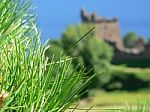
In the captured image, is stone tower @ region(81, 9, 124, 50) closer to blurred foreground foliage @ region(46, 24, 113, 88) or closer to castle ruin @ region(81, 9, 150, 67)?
castle ruin @ region(81, 9, 150, 67)

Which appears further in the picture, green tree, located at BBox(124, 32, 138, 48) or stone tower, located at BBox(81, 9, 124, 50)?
green tree, located at BBox(124, 32, 138, 48)

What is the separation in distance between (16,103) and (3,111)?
6 cm

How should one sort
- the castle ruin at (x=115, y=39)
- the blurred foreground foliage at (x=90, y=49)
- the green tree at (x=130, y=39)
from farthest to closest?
1. the green tree at (x=130, y=39)
2. the castle ruin at (x=115, y=39)
3. the blurred foreground foliage at (x=90, y=49)

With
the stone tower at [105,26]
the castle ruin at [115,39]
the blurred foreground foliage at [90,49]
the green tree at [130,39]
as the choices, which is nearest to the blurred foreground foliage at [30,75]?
the blurred foreground foliage at [90,49]

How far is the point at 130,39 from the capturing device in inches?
3017

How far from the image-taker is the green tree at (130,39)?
72.9 m

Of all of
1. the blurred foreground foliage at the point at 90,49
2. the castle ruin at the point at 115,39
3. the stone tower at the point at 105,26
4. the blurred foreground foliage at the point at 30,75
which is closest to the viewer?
the blurred foreground foliage at the point at 30,75

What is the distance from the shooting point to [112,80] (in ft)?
145

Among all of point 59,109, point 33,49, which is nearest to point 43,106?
point 59,109

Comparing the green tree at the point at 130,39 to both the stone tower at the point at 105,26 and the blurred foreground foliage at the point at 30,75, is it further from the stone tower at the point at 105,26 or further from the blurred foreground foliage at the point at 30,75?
the blurred foreground foliage at the point at 30,75

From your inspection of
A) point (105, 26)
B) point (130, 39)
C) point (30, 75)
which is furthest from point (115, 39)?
point (30, 75)

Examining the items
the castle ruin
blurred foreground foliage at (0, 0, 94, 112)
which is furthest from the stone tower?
blurred foreground foliage at (0, 0, 94, 112)

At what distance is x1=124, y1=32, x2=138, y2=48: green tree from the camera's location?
7288cm

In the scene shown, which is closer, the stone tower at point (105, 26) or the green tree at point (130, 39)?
the stone tower at point (105, 26)
